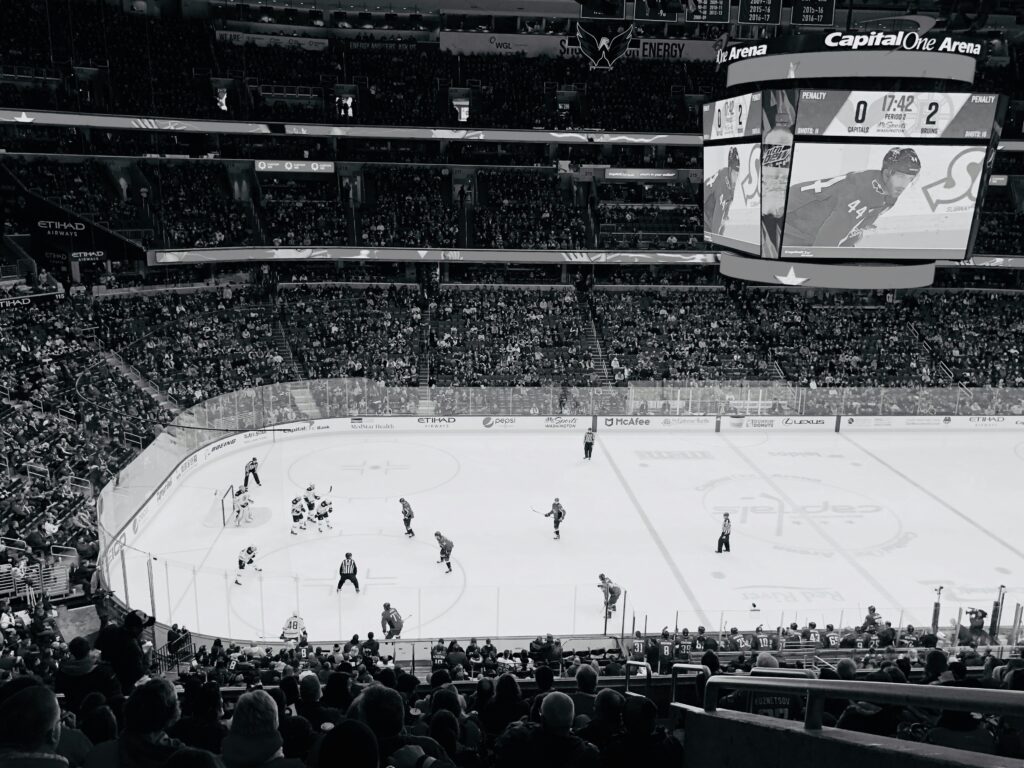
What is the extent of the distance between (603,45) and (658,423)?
14.3 m

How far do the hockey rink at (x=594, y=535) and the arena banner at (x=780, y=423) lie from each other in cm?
90

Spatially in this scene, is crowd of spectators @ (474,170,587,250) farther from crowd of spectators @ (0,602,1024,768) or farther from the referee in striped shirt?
crowd of spectators @ (0,602,1024,768)

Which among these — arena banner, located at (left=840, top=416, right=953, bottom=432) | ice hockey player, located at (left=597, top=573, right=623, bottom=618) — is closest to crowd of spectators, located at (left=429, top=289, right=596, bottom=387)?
arena banner, located at (left=840, top=416, right=953, bottom=432)

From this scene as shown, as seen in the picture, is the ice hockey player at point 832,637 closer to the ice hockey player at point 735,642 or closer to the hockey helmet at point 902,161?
the ice hockey player at point 735,642

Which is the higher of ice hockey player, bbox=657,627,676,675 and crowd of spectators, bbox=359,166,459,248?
crowd of spectators, bbox=359,166,459,248

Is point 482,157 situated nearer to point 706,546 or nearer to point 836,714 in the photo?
point 706,546

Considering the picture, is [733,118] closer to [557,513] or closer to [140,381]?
[557,513]

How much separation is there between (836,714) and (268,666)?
7.34m

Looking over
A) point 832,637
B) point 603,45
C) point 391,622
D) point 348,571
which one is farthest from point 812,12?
point 391,622

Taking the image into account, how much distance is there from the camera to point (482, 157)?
3697cm

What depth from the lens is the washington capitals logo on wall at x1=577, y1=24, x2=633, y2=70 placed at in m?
18.5

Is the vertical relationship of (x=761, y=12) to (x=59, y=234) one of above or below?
above

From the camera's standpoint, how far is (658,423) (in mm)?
29266

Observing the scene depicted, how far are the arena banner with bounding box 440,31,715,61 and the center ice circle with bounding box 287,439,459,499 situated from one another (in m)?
20.7
